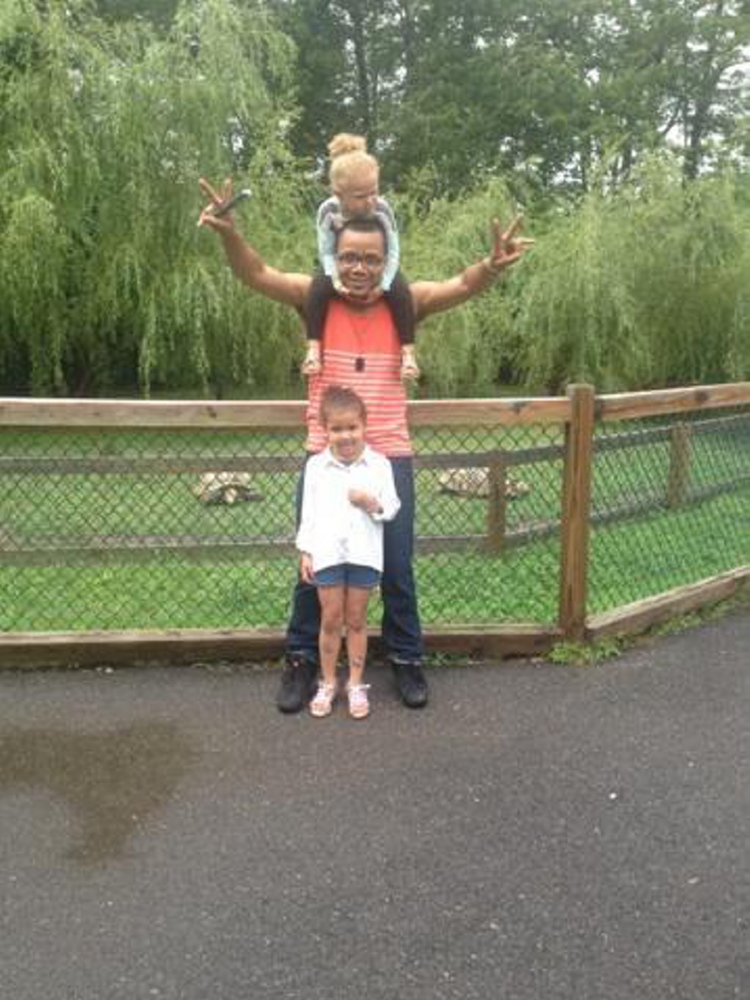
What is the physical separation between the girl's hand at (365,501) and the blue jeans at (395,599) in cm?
17

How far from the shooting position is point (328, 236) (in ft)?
10.6

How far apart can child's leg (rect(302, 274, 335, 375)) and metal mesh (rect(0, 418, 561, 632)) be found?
73cm

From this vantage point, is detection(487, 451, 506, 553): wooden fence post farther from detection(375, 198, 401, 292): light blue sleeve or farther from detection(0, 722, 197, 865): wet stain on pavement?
detection(0, 722, 197, 865): wet stain on pavement

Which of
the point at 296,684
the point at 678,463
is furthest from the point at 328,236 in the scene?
the point at 678,463

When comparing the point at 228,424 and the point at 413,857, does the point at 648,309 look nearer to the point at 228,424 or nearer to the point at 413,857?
the point at 228,424

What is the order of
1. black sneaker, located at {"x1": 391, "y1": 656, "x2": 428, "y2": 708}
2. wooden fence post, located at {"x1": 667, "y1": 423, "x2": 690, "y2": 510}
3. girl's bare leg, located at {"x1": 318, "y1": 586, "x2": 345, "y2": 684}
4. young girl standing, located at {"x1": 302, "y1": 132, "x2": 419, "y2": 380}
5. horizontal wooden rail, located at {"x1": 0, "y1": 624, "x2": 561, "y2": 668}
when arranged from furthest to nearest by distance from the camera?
wooden fence post, located at {"x1": 667, "y1": 423, "x2": 690, "y2": 510} → horizontal wooden rail, located at {"x1": 0, "y1": 624, "x2": 561, "y2": 668} → black sneaker, located at {"x1": 391, "y1": 656, "x2": 428, "y2": 708} → girl's bare leg, located at {"x1": 318, "y1": 586, "x2": 345, "y2": 684} → young girl standing, located at {"x1": 302, "y1": 132, "x2": 419, "y2": 380}

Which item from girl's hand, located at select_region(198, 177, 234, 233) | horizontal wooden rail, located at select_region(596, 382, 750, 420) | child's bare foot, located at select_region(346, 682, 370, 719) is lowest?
child's bare foot, located at select_region(346, 682, 370, 719)

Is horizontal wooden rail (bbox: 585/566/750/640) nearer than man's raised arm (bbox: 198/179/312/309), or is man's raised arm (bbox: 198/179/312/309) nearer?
man's raised arm (bbox: 198/179/312/309)

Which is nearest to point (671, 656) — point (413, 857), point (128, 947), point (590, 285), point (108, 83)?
point (413, 857)

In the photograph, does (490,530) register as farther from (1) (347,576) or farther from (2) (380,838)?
(2) (380,838)

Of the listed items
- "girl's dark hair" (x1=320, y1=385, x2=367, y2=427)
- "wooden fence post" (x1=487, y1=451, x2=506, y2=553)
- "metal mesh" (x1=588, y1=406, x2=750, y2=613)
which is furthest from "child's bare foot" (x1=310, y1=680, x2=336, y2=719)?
"metal mesh" (x1=588, y1=406, x2=750, y2=613)

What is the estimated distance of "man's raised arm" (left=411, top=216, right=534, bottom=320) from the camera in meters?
3.24

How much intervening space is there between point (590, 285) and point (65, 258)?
17.4 feet

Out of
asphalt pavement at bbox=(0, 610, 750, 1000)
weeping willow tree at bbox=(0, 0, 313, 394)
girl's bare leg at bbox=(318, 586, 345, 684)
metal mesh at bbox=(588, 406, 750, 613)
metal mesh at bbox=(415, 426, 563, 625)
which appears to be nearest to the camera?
asphalt pavement at bbox=(0, 610, 750, 1000)
